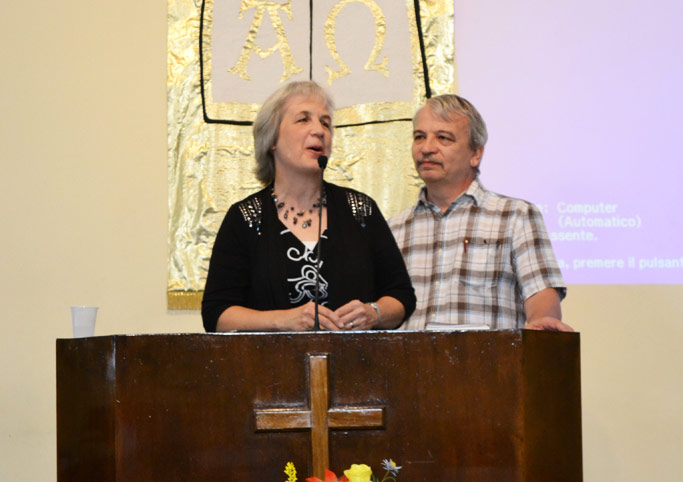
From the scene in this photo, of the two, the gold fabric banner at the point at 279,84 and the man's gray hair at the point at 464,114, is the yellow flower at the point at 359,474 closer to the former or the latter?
the man's gray hair at the point at 464,114

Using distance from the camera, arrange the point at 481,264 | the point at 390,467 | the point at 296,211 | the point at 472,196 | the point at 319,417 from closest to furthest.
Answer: the point at 390,467 → the point at 319,417 → the point at 296,211 → the point at 481,264 → the point at 472,196

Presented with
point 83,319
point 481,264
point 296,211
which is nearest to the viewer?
point 83,319

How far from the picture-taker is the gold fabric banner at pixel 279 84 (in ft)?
11.6

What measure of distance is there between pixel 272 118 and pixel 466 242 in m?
0.81

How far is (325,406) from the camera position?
1.51 m

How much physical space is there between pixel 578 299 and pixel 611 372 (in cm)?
33

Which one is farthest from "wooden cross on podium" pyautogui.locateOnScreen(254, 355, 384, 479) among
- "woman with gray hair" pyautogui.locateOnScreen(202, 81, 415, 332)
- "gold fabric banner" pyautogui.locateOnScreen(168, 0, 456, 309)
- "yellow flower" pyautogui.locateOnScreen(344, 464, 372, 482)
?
"gold fabric banner" pyautogui.locateOnScreen(168, 0, 456, 309)

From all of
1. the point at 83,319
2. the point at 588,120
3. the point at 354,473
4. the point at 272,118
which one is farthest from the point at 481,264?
the point at 354,473

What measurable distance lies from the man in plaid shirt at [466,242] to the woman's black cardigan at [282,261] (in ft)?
1.60

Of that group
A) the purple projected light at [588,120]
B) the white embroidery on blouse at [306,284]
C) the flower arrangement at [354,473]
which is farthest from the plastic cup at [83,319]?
the purple projected light at [588,120]

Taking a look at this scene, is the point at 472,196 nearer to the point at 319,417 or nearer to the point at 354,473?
the point at 319,417

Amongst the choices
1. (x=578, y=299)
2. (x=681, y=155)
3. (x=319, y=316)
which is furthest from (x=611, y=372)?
(x=319, y=316)

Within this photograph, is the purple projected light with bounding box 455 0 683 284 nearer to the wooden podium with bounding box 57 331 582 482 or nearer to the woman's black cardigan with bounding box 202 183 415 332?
the woman's black cardigan with bounding box 202 183 415 332

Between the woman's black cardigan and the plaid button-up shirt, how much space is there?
0.50 meters
